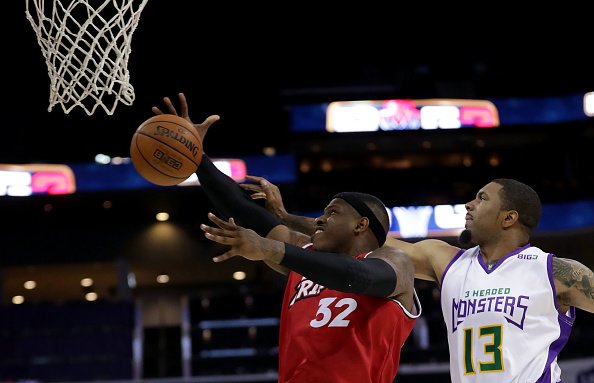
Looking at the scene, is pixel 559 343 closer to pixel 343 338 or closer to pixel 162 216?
pixel 343 338

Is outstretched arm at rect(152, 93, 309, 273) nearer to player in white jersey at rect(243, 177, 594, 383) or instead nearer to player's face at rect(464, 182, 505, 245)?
player in white jersey at rect(243, 177, 594, 383)

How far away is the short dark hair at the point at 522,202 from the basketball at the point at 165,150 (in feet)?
4.80

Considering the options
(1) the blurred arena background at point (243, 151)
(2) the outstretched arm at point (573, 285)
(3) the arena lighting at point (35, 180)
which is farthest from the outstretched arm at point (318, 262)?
(3) the arena lighting at point (35, 180)

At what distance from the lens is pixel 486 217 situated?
4.10m

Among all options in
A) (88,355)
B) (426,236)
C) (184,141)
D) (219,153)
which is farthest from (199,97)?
(184,141)

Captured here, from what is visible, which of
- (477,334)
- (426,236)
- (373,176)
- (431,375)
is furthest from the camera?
(373,176)

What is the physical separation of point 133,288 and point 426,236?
742 centimetres

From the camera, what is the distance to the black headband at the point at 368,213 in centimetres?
379

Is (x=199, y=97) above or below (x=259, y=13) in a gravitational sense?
below

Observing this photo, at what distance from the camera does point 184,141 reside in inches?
162

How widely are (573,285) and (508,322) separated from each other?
12.7 inches

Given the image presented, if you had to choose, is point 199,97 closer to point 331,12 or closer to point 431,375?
point 331,12

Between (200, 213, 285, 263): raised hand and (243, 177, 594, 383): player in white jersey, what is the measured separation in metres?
1.28

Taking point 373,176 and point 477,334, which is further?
point 373,176
